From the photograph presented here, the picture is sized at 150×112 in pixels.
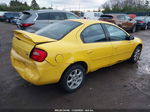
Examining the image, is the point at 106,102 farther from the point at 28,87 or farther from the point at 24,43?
the point at 24,43

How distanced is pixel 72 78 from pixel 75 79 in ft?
0.35

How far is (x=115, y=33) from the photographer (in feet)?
14.8

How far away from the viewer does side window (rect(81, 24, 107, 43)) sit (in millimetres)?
3696

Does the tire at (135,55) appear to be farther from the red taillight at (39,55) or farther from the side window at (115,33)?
the red taillight at (39,55)

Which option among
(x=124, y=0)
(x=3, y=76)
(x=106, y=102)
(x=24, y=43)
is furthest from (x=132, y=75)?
(x=124, y=0)

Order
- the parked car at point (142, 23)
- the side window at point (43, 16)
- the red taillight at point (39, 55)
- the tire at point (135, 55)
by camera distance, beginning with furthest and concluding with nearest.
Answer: the parked car at point (142, 23) < the side window at point (43, 16) < the tire at point (135, 55) < the red taillight at point (39, 55)

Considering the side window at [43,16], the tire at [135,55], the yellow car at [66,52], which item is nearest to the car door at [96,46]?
the yellow car at [66,52]

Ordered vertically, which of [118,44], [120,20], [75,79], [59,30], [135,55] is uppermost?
[120,20]

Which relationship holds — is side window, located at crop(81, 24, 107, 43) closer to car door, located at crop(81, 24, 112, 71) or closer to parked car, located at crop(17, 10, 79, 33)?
car door, located at crop(81, 24, 112, 71)

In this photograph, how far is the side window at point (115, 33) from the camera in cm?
435

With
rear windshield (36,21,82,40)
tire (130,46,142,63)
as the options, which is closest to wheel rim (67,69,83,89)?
rear windshield (36,21,82,40)

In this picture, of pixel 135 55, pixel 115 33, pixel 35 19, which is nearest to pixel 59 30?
pixel 115 33

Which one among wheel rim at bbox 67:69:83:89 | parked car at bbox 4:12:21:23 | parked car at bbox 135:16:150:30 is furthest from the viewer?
parked car at bbox 4:12:21:23

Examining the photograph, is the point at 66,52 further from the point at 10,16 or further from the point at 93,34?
the point at 10,16
